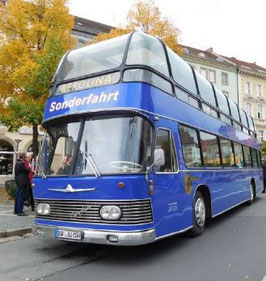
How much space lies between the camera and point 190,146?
8203 millimetres

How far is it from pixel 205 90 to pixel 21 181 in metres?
5.69

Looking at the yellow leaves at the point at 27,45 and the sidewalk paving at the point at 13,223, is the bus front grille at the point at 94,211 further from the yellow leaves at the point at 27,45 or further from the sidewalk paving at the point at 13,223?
the yellow leaves at the point at 27,45

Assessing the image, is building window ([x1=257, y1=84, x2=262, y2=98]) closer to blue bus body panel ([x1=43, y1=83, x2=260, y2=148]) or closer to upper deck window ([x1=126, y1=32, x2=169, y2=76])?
blue bus body panel ([x1=43, y1=83, x2=260, y2=148])

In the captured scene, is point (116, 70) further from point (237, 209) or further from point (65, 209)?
point (237, 209)

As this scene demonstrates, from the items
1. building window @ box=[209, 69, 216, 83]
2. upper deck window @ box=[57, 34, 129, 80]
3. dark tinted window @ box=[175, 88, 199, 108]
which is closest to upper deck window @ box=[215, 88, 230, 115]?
dark tinted window @ box=[175, 88, 199, 108]

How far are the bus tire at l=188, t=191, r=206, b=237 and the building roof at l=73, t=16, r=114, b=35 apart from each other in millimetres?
31705

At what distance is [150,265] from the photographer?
613 cm

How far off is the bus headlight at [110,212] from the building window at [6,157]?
87.9 feet

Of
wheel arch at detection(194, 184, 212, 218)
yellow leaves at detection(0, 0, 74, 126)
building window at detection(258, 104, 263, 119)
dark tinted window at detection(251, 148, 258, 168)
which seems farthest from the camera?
building window at detection(258, 104, 263, 119)

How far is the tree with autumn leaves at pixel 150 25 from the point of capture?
2134cm

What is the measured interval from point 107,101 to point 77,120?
65cm

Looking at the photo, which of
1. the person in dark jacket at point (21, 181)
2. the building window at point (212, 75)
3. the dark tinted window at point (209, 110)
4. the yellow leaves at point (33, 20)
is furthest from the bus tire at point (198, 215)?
the building window at point (212, 75)

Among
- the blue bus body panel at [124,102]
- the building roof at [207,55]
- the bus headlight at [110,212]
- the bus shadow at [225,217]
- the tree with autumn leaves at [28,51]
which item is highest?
the building roof at [207,55]

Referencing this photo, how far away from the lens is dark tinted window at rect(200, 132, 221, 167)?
362 inches
